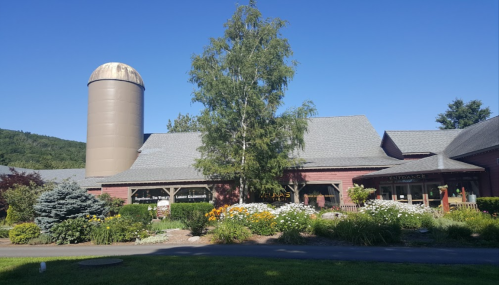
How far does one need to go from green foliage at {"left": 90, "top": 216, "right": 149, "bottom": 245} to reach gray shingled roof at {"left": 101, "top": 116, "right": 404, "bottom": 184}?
10.2 m

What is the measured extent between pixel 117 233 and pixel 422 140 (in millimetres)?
21855

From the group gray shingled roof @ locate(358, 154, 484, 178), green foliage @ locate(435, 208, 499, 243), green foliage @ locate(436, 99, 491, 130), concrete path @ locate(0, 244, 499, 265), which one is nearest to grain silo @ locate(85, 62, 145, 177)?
concrete path @ locate(0, 244, 499, 265)

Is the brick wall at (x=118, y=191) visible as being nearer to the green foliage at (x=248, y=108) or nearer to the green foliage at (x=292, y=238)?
the green foliage at (x=248, y=108)

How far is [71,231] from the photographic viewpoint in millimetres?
13750

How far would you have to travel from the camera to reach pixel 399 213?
1407 cm

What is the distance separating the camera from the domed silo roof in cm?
2978

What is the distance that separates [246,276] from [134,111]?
26487 millimetres

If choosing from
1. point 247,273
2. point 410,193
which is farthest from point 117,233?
point 410,193

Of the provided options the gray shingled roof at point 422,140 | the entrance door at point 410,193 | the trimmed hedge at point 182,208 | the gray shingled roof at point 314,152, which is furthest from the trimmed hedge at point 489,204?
the trimmed hedge at point 182,208

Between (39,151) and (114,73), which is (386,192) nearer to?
(114,73)

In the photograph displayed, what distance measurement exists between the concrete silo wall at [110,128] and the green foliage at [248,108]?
10.7 metres

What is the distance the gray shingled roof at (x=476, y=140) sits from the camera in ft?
62.1

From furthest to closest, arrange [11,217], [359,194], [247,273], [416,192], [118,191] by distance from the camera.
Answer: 1. [118,191]
2. [11,217]
3. [359,194]
4. [416,192]
5. [247,273]

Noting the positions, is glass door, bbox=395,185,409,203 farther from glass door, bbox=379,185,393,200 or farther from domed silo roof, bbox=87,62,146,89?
domed silo roof, bbox=87,62,146,89
